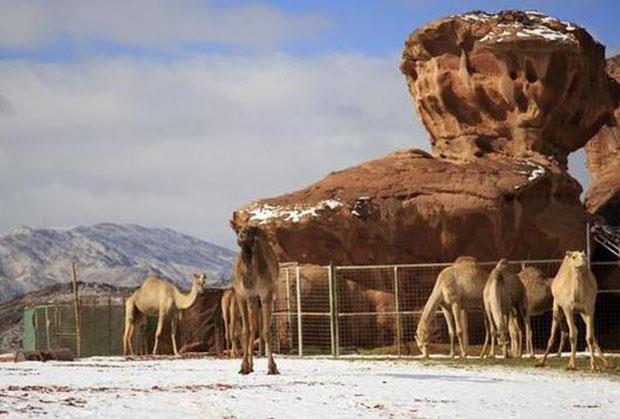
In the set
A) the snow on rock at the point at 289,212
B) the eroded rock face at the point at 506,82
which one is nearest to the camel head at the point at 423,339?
the snow on rock at the point at 289,212

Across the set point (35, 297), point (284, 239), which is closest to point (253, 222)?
point (284, 239)

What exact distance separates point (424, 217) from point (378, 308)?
119 inches

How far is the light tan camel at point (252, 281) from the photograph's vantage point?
1983 cm

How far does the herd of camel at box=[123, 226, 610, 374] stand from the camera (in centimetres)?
2002

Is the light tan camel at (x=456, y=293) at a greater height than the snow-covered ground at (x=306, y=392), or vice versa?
the light tan camel at (x=456, y=293)

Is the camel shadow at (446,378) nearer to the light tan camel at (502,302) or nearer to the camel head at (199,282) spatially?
the light tan camel at (502,302)

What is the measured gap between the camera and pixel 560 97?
40094 millimetres

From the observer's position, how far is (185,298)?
32.7m

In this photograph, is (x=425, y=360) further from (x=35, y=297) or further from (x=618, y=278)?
(x=35, y=297)

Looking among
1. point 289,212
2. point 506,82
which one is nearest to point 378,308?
point 289,212

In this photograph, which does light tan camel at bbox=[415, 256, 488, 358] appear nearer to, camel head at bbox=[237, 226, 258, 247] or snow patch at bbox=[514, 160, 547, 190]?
snow patch at bbox=[514, 160, 547, 190]

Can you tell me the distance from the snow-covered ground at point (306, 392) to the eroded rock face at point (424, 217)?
12.6 metres

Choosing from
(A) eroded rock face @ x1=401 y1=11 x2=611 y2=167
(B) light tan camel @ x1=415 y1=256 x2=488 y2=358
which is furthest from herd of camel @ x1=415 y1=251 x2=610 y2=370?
(A) eroded rock face @ x1=401 y1=11 x2=611 y2=167

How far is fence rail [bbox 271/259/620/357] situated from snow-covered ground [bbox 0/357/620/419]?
1136 cm
